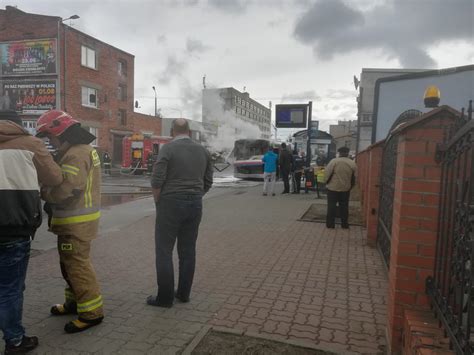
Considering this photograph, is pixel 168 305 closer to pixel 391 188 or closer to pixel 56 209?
pixel 56 209

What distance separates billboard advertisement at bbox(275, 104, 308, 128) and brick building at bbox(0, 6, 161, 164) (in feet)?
55.0

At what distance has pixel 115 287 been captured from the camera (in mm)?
4199

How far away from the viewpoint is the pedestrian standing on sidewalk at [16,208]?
2580 millimetres

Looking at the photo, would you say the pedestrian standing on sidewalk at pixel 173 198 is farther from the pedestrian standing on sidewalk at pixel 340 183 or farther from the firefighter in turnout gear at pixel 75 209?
the pedestrian standing on sidewalk at pixel 340 183

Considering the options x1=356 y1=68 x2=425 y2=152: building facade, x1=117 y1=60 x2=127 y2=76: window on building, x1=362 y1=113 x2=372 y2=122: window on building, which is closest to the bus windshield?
x1=117 y1=60 x2=127 y2=76: window on building

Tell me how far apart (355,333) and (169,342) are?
150cm

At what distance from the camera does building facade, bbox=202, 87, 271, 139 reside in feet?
156

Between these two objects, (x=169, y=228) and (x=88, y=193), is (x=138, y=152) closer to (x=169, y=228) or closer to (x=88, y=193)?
(x=169, y=228)

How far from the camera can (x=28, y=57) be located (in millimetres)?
25328

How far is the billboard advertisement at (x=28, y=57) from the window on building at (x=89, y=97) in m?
2.60

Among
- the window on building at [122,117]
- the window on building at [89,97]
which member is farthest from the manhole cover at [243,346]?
the window on building at [122,117]

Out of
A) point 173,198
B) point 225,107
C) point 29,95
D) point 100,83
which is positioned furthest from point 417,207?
point 225,107

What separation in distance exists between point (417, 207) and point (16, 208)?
102 inches

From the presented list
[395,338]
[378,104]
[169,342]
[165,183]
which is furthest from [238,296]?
[378,104]
